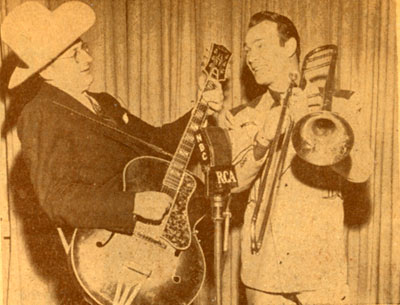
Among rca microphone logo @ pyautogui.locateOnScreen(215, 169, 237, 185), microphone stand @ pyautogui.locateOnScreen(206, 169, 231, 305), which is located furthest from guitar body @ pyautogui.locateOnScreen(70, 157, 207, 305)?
rca microphone logo @ pyautogui.locateOnScreen(215, 169, 237, 185)

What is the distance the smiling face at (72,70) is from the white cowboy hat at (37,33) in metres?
0.03

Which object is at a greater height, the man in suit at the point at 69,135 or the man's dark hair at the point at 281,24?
the man's dark hair at the point at 281,24

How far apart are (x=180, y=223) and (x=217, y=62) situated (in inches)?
34.0

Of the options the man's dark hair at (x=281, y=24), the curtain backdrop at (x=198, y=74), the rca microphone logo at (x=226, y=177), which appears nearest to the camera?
the rca microphone logo at (x=226, y=177)

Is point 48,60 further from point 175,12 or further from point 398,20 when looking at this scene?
point 398,20

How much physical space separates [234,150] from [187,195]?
341 millimetres

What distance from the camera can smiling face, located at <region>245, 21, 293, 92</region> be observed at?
294 centimetres

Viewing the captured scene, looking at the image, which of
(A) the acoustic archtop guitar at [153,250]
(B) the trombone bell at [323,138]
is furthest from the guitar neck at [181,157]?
(B) the trombone bell at [323,138]

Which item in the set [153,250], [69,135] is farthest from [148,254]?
[69,135]

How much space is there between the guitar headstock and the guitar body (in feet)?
1.73

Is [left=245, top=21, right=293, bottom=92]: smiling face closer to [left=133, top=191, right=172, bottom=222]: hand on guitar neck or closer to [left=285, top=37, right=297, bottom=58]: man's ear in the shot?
[left=285, top=37, right=297, bottom=58]: man's ear

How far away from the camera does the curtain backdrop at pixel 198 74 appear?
2.85 meters

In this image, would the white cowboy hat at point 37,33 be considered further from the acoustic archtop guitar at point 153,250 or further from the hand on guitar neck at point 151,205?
the hand on guitar neck at point 151,205

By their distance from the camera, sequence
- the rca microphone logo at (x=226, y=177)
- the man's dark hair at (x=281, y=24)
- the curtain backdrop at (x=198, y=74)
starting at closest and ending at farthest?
the rca microphone logo at (x=226, y=177), the curtain backdrop at (x=198, y=74), the man's dark hair at (x=281, y=24)
